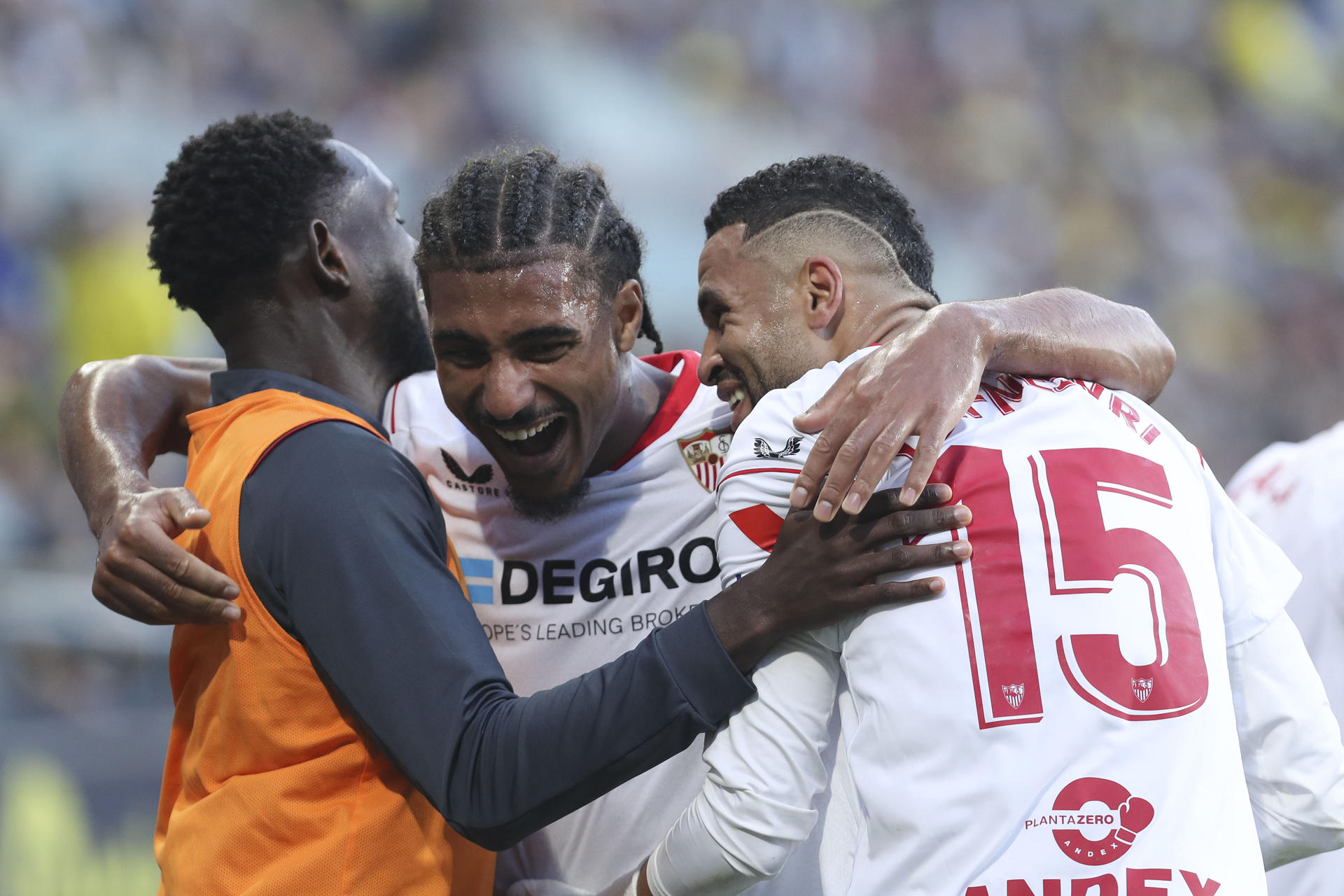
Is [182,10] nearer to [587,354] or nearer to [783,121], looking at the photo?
[783,121]

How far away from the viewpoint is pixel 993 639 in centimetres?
169

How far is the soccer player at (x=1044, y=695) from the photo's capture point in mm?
1655

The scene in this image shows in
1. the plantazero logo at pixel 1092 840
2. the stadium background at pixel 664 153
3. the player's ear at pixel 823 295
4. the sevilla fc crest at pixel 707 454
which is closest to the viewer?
→ the plantazero logo at pixel 1092 840

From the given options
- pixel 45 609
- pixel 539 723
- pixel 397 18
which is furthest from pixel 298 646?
pixel 397 18

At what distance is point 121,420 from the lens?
8.24 feet

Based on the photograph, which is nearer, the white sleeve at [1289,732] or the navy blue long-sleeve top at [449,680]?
the navy blue long-sleeve top at [449,680]

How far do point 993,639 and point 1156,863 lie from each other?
1.18ft

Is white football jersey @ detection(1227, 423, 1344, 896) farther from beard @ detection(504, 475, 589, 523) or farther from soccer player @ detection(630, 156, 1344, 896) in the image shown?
beard @ detection(504, 475, 589, 523)

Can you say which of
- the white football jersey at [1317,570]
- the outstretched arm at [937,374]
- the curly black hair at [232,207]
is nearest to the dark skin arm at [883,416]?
the outstretched arm at [937,374]

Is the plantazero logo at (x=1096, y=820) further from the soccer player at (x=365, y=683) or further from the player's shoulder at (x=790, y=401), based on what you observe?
the player's shoulder at (x=790, y=401)

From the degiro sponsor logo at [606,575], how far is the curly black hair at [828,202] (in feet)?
2.12

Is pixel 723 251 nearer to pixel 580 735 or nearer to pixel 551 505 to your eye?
pixel 551 505

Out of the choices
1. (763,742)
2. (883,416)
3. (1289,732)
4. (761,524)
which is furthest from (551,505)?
(1289,732)

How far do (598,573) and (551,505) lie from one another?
17 centimetres
